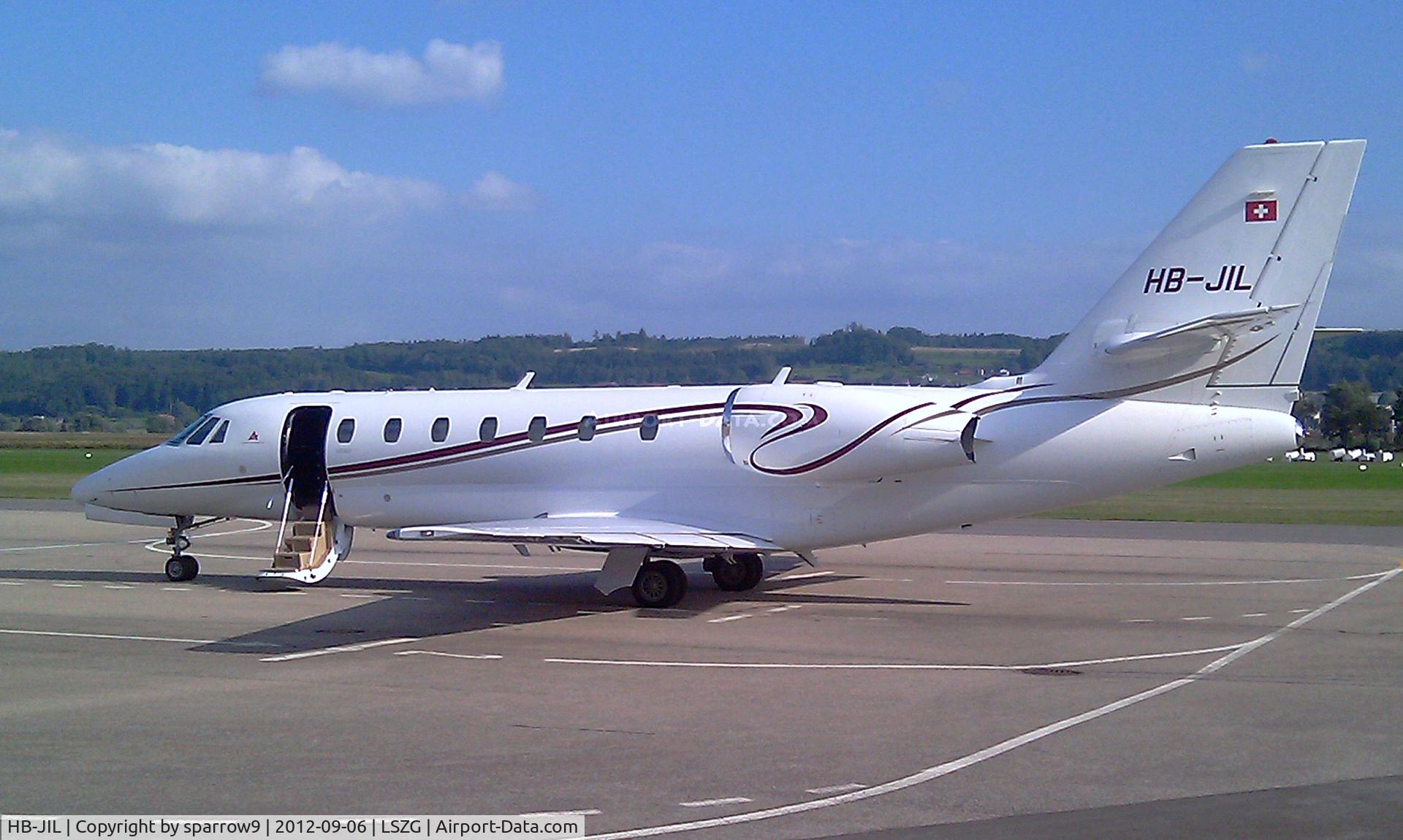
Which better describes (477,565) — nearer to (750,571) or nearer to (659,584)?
(750,571)

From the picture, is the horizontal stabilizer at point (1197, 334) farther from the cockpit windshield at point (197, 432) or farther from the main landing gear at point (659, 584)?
the cockpit windshield at point (197, 432)

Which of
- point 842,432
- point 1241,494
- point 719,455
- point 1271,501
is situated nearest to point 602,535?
point 719,455

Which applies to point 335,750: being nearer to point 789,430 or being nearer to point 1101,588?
point 789,430

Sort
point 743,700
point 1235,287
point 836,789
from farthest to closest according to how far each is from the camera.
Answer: point 1235,287 → point 743,700 → point 836,789

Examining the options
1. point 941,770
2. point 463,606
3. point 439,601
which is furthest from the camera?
point 439,601

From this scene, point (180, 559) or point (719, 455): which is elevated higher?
point (719, 455)

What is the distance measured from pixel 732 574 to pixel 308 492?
695 cm

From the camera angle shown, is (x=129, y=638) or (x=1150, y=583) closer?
(x=129, y=638)

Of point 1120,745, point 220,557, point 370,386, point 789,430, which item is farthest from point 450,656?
point 370,386

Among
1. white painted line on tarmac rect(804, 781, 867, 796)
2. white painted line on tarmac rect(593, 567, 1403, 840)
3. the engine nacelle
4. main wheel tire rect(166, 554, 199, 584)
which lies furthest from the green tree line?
white painted line on tarmac rect(804, 781, 867, 796)

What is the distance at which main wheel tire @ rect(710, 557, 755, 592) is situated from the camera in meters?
19.3

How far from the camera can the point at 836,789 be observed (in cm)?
818

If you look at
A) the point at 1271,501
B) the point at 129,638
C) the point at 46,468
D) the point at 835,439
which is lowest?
the point at 46,468

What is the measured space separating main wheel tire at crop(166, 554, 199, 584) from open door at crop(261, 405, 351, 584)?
201 centimetres
